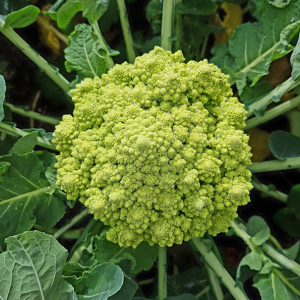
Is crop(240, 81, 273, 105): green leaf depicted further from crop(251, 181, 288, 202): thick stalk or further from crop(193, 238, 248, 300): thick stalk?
crop(193, 238, 248, 300): thick stalk

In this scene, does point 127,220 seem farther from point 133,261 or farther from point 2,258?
point 2,258

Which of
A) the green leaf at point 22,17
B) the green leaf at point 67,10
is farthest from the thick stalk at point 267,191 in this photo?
the green leaf at point 22,17

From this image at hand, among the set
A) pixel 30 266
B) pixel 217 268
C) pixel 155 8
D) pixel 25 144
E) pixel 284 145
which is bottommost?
pixel 217 268

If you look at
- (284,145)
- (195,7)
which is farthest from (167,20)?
(284,145)

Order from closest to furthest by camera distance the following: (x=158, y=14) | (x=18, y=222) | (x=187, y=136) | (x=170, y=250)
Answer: (x=187, y=136), (x=18, y=222), (x=158, y=14), (x=170, y=250)

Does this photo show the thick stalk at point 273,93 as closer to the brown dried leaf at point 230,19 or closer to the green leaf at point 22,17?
the brown dried leaf at point 230,19

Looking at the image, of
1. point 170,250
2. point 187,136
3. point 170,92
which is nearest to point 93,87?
point 170,92

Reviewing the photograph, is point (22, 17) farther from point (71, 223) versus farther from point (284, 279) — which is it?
point (284, 279)
